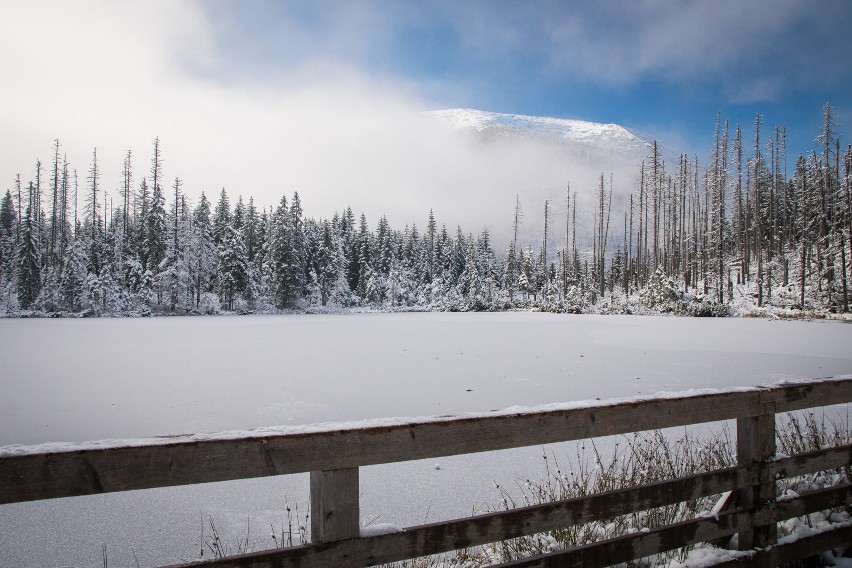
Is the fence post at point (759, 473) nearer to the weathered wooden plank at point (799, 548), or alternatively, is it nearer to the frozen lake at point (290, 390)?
the weathered wooden plank at point (799, 548)

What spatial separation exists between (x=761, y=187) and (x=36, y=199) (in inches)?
3396

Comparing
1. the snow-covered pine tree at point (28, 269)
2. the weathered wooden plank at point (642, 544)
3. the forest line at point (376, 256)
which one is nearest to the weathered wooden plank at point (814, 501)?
the weathered wooden plank at point (642, 544)

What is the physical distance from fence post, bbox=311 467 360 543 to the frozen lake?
2.56 m

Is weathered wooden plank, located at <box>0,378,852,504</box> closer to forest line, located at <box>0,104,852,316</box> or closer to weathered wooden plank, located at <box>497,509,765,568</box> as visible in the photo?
weathered wooden plank, located at <box>497,509,765,568</box>

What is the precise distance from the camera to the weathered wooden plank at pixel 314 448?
143cm

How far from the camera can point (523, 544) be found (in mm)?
3172

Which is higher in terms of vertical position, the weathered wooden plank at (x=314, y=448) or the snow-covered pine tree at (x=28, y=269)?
the snow-covered pine tree at (x=28, y=269)

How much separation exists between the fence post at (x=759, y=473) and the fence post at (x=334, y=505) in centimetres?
225

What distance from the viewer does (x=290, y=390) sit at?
9578 millimetres

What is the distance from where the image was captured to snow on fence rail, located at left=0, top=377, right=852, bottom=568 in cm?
150

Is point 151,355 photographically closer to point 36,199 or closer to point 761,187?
point 36,199

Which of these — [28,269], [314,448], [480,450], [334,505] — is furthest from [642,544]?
[28,269]

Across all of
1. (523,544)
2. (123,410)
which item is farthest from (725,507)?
(123,410)

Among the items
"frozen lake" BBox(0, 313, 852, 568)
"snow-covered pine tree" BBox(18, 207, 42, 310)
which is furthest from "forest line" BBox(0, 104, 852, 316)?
"frozen lake" BBox(0, 313, 852, 568)
